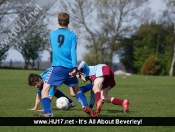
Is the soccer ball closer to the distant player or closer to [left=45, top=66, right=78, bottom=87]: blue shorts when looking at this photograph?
the distant player

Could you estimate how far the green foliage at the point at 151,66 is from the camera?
2184 inches

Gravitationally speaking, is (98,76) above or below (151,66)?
above

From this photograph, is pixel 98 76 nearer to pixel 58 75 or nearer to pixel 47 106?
pixel 58 75

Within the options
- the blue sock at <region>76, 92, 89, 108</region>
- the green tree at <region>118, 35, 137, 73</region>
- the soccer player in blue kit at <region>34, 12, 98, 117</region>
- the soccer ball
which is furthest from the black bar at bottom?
the green tree at <region>118, 35, 137, 73</region>

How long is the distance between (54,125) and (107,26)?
53.4m

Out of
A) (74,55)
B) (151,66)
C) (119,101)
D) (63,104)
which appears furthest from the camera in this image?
(151,66)

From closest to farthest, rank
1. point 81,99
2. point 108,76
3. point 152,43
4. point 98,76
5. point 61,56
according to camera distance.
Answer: point 61,56 → point 81,99 → point 98,76 → point 108,76 → point 152,43

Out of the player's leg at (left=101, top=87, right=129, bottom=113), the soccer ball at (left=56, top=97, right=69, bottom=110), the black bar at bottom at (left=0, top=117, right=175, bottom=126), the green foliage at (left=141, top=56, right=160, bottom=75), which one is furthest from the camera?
the green foliage at (left=141, top=56, right=160, bottom=75)

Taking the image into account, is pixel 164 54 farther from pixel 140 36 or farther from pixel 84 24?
pixel 84 24

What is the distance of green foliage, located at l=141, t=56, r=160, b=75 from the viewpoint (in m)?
55.5

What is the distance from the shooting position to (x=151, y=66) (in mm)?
56250

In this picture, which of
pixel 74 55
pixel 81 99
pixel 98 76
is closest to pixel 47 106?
pixel 81 99

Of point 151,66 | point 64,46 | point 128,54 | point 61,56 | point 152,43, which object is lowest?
point 151,66

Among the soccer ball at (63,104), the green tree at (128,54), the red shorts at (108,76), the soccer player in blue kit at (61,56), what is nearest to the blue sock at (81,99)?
the soccer player in blue kit at (61,56)
